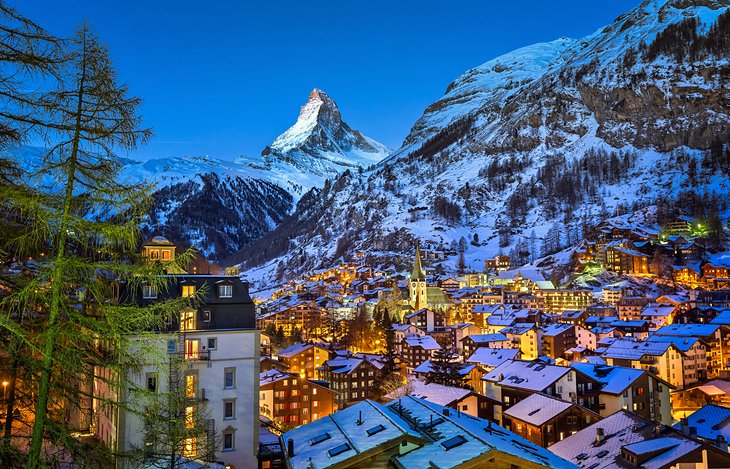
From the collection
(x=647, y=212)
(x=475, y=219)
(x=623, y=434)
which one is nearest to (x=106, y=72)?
(x=623, y=434)

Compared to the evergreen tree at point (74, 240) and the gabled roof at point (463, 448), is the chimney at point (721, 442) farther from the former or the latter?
the evergreen tree at point (74, 240)

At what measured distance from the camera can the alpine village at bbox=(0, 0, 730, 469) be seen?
7.17m

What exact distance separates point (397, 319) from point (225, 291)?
8023cm

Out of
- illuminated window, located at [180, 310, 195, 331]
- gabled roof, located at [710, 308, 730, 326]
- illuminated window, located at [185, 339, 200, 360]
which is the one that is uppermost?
illuminated window, located at [180, 310, 195, 331]

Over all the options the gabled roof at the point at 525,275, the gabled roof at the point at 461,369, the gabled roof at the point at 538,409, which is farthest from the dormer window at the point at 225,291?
the gabled roof at the point at 525,275

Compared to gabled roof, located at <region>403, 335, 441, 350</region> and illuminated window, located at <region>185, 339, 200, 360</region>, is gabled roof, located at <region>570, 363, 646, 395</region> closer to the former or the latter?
gabled roof, located at <region>403, 335, 441, 350</region>

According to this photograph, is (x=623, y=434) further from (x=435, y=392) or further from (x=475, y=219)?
(x=475, y=219)

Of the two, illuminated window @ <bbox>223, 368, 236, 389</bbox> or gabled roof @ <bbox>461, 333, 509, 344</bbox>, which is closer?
illuminated window @ <bbox>223, 368, 236, 389</bbox>

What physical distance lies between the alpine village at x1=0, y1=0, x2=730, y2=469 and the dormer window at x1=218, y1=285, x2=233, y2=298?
0.31 ft

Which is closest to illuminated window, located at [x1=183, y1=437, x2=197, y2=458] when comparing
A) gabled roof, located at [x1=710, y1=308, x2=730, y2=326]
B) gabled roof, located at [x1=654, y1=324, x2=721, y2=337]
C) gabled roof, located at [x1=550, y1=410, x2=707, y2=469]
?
gabled roof, located at [x1=550, y1=410, x2=707, y2=469]

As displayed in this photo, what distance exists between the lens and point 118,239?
295 inches

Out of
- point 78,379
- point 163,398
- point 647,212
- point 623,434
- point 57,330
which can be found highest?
point 647,212

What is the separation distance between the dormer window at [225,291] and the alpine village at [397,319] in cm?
9

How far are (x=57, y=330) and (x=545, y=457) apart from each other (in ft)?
55.9
